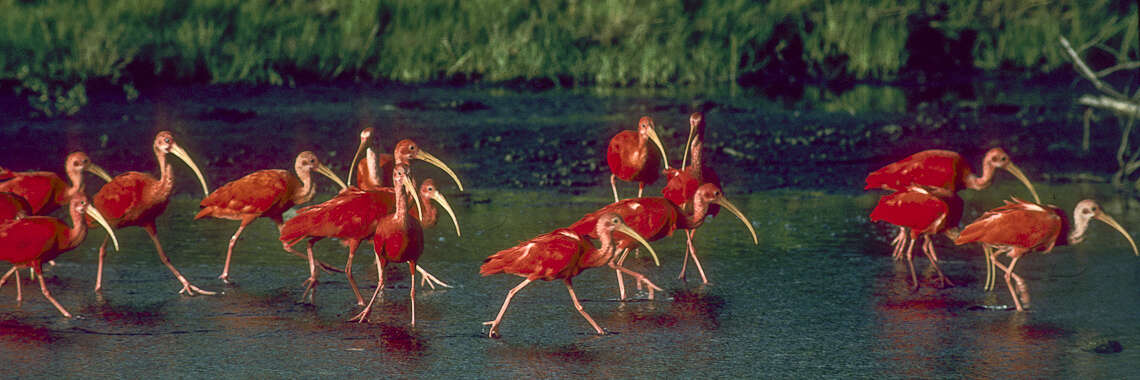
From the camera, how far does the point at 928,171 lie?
8.98m

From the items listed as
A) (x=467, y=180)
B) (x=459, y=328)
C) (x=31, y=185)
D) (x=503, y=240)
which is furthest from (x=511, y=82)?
(x=459, y=328)

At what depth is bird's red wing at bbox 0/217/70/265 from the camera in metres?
7.13

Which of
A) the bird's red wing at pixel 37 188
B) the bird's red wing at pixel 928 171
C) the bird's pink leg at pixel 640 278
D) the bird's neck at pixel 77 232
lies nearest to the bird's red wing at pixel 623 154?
the bird's red wing at pixel 928 171

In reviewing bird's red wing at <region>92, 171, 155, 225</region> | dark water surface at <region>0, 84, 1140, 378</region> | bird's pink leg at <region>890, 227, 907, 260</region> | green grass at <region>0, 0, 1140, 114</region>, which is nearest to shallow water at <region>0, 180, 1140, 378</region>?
dark water surface at <region>0, 84, 1140, 378</region>

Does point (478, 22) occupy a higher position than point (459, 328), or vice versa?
point (478, 22)

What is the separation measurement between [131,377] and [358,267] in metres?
2.79

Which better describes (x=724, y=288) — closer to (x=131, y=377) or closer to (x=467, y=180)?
(x=131, y=377)

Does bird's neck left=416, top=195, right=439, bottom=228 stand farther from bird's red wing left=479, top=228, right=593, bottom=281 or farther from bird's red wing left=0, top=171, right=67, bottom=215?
bird's red wing left=0, top=171, right=67, bottom=215

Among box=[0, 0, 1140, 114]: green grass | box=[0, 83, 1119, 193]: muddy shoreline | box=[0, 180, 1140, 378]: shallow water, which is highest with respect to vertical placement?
box=[0, 0, 1140, 114]: green grass

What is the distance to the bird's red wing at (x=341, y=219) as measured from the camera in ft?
25.4

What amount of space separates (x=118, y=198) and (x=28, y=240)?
3.08 feet

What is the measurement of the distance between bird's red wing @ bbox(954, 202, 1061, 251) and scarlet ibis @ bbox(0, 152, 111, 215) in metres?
4.95

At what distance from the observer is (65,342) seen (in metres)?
6.62

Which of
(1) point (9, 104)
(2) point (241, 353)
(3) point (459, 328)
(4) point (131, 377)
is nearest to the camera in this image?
(4) point (131, 377)
